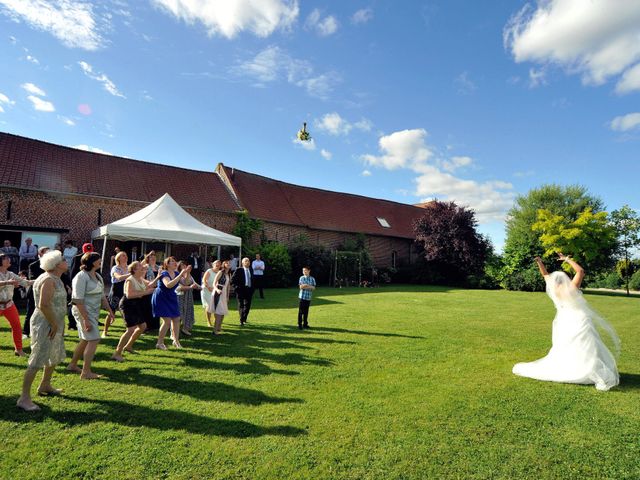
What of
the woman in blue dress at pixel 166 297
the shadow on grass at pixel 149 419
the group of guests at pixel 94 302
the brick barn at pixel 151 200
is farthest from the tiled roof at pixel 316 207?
the shadow on grass at pixel 149 419

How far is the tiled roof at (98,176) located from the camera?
17.2m

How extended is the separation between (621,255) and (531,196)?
31.7 feet

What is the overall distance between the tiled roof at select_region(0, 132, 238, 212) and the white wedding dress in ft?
63.1

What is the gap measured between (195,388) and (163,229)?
860 cm

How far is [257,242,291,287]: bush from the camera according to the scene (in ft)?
65.8

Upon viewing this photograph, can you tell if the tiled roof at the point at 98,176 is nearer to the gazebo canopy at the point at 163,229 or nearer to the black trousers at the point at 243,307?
the gazebo canopy at the point at 163,229

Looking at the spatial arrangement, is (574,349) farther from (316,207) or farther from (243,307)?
(316,207)

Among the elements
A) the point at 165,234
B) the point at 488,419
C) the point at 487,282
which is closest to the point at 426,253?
the point at 487,282

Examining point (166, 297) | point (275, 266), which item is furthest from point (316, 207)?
point (166, 297)

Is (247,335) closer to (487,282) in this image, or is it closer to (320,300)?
(320,300)

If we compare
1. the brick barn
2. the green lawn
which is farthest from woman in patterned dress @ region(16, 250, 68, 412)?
the brick barn

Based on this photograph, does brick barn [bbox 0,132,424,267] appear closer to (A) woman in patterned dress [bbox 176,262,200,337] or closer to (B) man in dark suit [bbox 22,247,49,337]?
(B) man in dark suit [bbox 22,247,49,337]

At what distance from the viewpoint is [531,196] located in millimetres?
37750

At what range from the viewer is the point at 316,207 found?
94.5 feet
